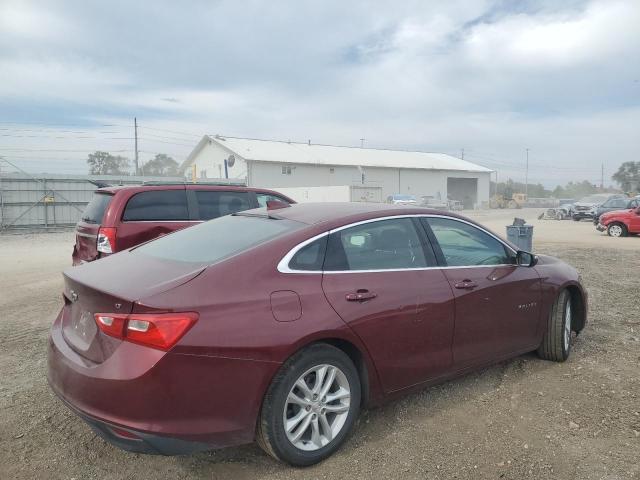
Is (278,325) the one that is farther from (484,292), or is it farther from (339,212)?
(484,292)

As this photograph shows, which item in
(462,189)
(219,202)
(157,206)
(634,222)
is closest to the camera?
(157,206)

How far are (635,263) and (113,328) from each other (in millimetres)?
11709

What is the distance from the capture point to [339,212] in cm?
370

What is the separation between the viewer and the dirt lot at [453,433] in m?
3.03

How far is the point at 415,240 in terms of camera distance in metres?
3.79

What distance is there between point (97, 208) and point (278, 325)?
4955 mm

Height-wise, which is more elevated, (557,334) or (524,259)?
(524,259)

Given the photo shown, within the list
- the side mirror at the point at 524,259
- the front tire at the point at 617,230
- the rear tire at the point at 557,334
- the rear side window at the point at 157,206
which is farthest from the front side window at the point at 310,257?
the front tire at the point at 617,230

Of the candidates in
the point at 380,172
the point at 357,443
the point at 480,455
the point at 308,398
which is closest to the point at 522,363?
the point at 480,455

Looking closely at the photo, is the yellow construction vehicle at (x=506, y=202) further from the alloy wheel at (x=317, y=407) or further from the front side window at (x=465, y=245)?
the alloy wheel at (x=317, y=407)

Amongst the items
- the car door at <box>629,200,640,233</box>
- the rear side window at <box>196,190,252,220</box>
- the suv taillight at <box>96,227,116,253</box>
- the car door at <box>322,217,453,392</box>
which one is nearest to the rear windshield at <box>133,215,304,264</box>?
the car door at <box>322,217,453,392</box>

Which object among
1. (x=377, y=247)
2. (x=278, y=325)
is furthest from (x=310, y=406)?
(x=377, y=247)

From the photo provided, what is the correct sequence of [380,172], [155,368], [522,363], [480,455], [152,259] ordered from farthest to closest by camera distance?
[380,172] < [522,363] < [152,259] < [480,455] < [155,368]

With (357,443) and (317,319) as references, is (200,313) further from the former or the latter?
(357,443)
